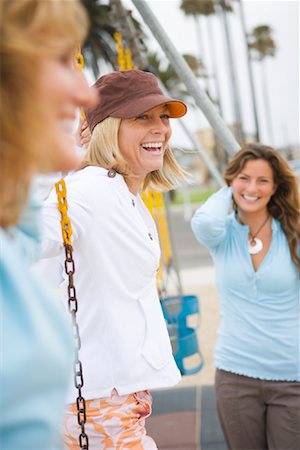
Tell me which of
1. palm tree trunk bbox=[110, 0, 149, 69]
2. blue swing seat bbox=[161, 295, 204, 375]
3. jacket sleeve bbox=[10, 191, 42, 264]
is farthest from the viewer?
palm tree trunk bbox=[110, 0, 149, 69]

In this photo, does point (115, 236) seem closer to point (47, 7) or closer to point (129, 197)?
point (129, 197)

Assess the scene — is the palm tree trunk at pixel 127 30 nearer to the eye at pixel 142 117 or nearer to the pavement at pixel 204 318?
the pavement at pixel 204 318

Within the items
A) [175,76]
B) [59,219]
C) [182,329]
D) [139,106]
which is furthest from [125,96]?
[175,76]

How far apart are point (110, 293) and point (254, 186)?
4.35 ft

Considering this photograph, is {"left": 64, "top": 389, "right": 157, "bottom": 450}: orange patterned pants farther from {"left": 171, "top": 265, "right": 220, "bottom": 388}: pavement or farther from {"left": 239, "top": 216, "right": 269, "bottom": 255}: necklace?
{"left": 171, "top": 265, "right": 220, "bottom": 388}: pavement

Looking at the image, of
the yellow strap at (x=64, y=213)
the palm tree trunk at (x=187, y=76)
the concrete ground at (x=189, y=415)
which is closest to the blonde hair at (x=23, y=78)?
the yellow strap at (x=64, y=213)

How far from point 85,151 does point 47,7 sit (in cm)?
105

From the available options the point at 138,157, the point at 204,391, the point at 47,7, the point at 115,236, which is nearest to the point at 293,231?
the point at 138,157

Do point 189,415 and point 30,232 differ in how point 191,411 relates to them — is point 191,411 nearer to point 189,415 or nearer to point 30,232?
point 189,415

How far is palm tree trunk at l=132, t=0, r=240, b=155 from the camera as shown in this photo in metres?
2.43

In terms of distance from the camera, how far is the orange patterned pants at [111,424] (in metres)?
1.59

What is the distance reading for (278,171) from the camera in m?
2.78

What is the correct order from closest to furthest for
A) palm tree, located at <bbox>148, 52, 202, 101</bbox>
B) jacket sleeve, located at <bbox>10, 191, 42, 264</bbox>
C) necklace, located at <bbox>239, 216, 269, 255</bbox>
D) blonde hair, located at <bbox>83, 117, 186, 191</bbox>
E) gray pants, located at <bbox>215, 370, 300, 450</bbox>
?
1. jacket sleeve, located at <bbox>10, 191, 42, 264</bbox>
2. blonde hair, located at <bbox>83, 117, 186, 191</bbox>
3. gray pants, located at <bbox>215, 370, 300, 450</bbox>
4. necklace, located at <bbox>239, 216, 269, 255</bbox>
5. palm tree, located at <bbox>148, 52, 202, 101</bbox>

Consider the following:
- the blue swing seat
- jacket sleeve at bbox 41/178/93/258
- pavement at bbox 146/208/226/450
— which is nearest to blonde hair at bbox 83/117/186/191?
jacket sleeve at bbox 41/178/93/258
